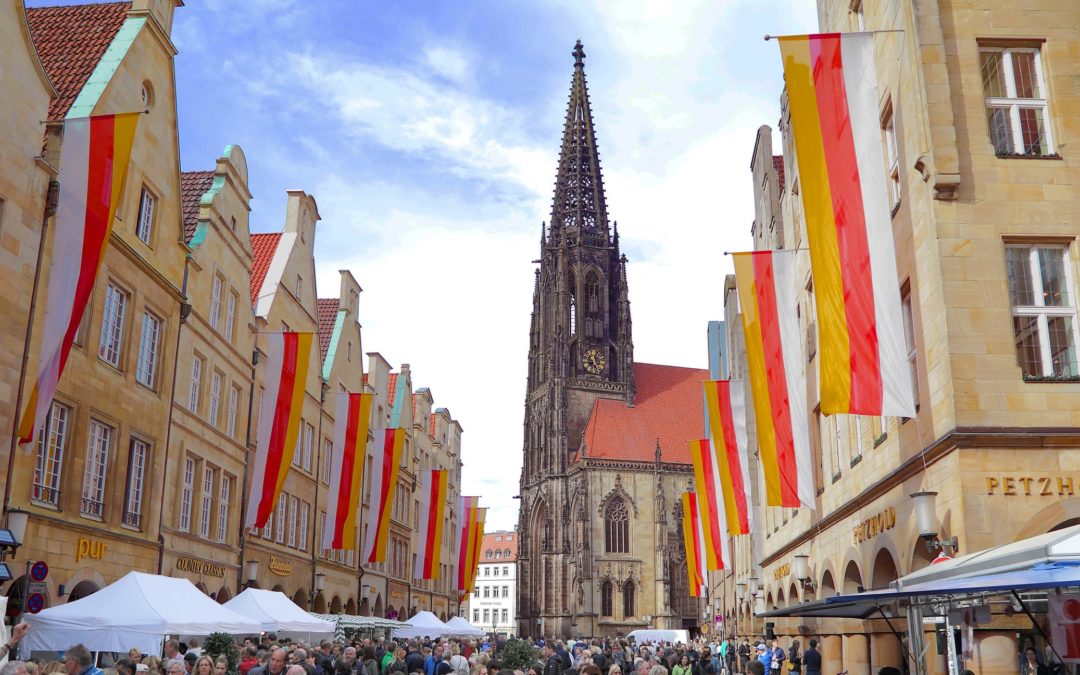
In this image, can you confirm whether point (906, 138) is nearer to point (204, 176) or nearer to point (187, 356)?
point (187, 356)

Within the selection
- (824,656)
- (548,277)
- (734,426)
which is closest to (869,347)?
(824,656)

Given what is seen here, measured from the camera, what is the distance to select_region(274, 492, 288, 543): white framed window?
3077 centimetres

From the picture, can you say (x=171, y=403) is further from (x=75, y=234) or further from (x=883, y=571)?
(x=883, y=571)

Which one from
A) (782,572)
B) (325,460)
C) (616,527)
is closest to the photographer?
(782,572)

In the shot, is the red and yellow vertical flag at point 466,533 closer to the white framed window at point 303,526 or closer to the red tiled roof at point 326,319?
the red tiled roof at point 326,319

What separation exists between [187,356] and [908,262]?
1659 centimetres

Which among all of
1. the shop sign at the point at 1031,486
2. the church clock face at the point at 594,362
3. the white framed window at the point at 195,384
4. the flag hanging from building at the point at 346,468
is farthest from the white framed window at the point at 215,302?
the church clock face at the point at 594,362

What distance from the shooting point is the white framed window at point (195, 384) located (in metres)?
24.4

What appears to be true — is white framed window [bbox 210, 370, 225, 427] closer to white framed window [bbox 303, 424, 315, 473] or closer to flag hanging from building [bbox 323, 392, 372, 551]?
flag hanging from building [bbox 323, 392, 372, 551]

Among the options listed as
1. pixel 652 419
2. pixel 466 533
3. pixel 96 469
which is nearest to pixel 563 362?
pixel 652 419

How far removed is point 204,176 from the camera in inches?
1120

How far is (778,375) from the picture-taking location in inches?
709

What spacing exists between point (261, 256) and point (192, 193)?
6720 mm

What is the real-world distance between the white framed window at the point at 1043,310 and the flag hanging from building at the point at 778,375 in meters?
4.70
